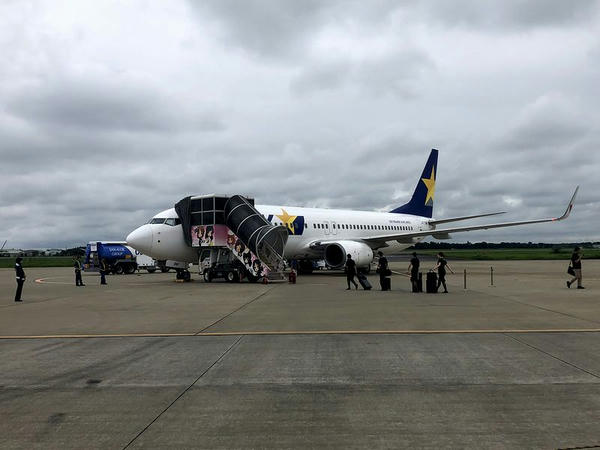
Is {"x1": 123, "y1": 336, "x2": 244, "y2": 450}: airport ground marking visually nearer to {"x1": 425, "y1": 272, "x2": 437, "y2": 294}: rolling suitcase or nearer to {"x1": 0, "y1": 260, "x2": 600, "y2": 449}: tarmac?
{"x1": 0, "y1": 260, "x2": 600, "y2": 449}: tarmac

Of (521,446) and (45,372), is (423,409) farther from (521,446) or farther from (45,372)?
(45,372)

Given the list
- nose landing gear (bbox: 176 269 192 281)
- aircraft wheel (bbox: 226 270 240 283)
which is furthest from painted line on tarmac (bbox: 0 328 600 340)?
nose landing gear (bbox: 176 269 192 281)

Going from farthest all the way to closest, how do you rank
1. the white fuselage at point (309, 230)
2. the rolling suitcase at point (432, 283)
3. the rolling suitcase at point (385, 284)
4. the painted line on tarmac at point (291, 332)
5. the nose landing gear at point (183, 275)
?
the nose landing gear at point (183, 275)
the white fuselage at point (309, 230)
the rolling suitcase at point (385, 284)
the rolling suitcase at point (432, 283)
the painted line on tarmac at point (291, 332)

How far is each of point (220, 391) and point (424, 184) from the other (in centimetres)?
3887

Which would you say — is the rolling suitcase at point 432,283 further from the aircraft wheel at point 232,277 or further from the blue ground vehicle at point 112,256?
the blue ground vehicle at point 112,256

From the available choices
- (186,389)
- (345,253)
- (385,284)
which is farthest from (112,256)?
(186,389)

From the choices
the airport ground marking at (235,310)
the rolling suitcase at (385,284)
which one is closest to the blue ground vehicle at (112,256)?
the airport ground marking at (235,310)

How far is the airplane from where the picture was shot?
26125 mm

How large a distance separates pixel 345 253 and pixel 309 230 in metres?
3.94

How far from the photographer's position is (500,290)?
65.0 feet

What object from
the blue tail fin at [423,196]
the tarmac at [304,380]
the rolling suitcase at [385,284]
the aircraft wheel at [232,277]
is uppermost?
the blue tail fin at [423,196]

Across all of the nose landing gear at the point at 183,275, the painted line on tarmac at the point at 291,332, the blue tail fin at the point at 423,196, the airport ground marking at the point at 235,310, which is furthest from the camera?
the blue tail fin at the point at 423,196

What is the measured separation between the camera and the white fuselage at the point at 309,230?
25.8 meters

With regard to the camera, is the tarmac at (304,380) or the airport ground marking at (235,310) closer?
the tarmac at (304,380)
